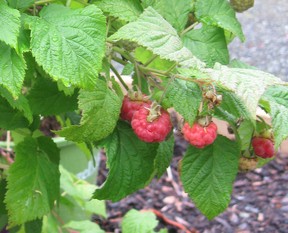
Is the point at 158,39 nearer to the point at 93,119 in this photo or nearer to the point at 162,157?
the point at 93,119

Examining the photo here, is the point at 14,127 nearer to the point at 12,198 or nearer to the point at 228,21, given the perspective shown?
the point at 12,198

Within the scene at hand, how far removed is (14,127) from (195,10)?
1.16 feet

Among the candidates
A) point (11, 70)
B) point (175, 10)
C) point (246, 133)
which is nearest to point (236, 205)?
point (246, 133)

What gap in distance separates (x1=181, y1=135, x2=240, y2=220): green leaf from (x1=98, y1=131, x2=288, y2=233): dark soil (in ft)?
3.78

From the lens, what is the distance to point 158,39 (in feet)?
2.31

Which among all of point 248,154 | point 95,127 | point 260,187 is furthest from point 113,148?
point 260,187

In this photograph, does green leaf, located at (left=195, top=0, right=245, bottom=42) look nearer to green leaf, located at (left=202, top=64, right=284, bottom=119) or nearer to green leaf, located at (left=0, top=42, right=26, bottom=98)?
green leaf, located at (left=202, top=64, right=284, bottom=119)

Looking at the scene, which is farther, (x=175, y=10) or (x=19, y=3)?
(x=175, y=10)

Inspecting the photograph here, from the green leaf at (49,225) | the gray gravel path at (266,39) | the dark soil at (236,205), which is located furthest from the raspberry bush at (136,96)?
the gray gravel path at (266,39)

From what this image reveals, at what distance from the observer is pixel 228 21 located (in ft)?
2.98

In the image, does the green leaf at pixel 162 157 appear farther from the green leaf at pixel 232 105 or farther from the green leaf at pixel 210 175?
the green leaf at pixel 232 105

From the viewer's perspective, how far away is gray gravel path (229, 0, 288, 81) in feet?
9.77

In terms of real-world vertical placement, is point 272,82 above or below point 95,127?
above

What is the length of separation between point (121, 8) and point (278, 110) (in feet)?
0.82
